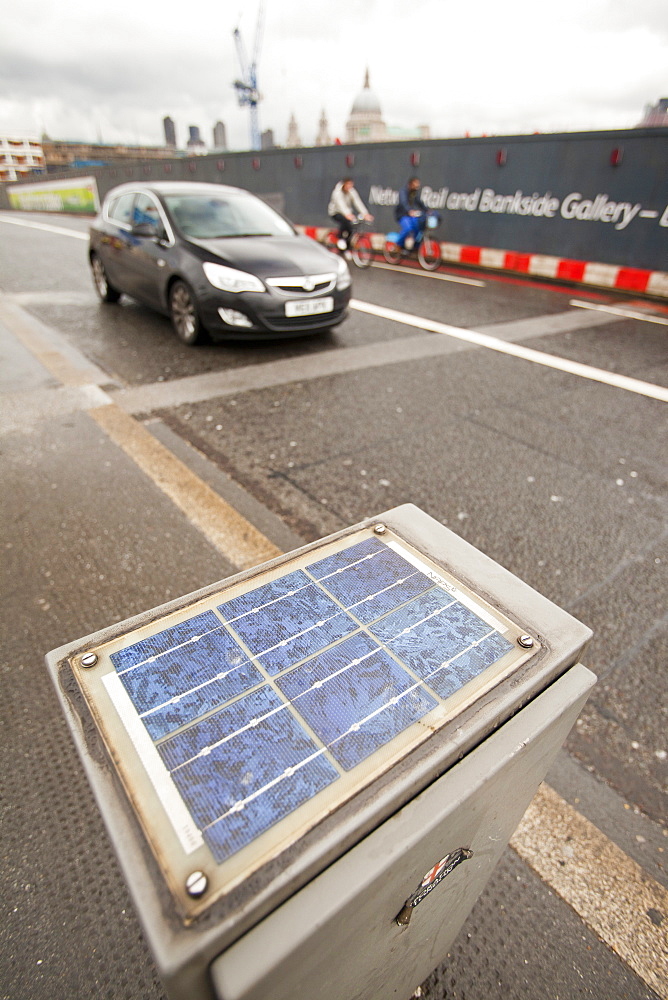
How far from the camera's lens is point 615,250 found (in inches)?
410

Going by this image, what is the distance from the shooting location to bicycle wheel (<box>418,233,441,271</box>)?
11.6m

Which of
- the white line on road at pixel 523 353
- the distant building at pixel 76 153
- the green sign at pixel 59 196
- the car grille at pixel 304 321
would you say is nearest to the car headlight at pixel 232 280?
the car grille at pixel 304 321

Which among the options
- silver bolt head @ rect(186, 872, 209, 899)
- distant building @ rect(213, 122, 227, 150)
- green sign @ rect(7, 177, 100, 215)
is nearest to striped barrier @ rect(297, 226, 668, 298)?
silver bolt head @ rect(186, 872, 209, 899)

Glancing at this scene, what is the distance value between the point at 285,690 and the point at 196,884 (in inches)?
11.9

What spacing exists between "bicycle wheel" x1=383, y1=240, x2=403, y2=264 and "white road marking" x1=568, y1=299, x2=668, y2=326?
416 cm

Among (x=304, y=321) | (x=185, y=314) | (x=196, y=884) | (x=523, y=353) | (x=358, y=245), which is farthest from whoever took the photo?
(x=358, y=245)

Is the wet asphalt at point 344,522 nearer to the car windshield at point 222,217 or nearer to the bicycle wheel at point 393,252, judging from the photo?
the car windshield at point 222,217

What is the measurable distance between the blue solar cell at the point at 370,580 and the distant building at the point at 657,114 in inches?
470

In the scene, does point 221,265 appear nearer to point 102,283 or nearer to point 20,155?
point 102,283

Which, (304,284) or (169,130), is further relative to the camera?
(169,130)

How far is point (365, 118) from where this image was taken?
123m

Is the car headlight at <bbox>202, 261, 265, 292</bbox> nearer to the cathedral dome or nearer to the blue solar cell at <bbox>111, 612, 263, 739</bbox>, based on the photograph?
the blue solar cell at <bbox>111, 612, 263, 739</bbox>

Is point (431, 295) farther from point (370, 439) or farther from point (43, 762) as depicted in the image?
point (43, 762)

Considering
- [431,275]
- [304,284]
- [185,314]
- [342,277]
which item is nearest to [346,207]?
[431,275]
